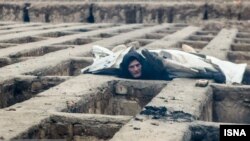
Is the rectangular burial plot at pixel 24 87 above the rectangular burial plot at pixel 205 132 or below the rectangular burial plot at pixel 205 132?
above

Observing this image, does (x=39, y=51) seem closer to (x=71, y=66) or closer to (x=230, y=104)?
(x=71, y=66)

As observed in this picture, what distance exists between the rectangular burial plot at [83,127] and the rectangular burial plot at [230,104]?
151 cm

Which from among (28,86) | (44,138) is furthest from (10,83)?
(44,138)

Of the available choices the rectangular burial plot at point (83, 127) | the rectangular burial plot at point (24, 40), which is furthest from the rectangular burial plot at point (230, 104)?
A: the rectangular burial plot at point (24, 40)

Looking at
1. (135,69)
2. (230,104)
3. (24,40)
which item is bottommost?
(230,104)

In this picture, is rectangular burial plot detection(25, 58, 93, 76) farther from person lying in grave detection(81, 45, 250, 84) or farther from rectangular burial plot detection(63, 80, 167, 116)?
rectangular burial plot detection(63, 80, 167, 116)

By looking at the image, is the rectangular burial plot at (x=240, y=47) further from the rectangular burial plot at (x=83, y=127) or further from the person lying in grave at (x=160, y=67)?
the rectangular burial plot at (x=83, y=127)

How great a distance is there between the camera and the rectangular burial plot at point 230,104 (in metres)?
4.66

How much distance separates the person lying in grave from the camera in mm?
5086

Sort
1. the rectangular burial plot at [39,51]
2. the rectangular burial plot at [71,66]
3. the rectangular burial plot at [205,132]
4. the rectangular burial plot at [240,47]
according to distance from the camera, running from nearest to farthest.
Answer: the rectangular burial plot at [205,132], the rectangular burial plot at [71,66], the rectangular burial plot at [39,51], the rectangular burial plot at [240,47]


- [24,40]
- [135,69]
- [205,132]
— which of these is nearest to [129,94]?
[135,69]

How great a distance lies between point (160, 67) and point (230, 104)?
0.90m

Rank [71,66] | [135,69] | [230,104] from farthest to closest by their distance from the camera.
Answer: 1. [71,66]
2. [135,69]
3. [230,104]

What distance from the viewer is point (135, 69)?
5062mm
